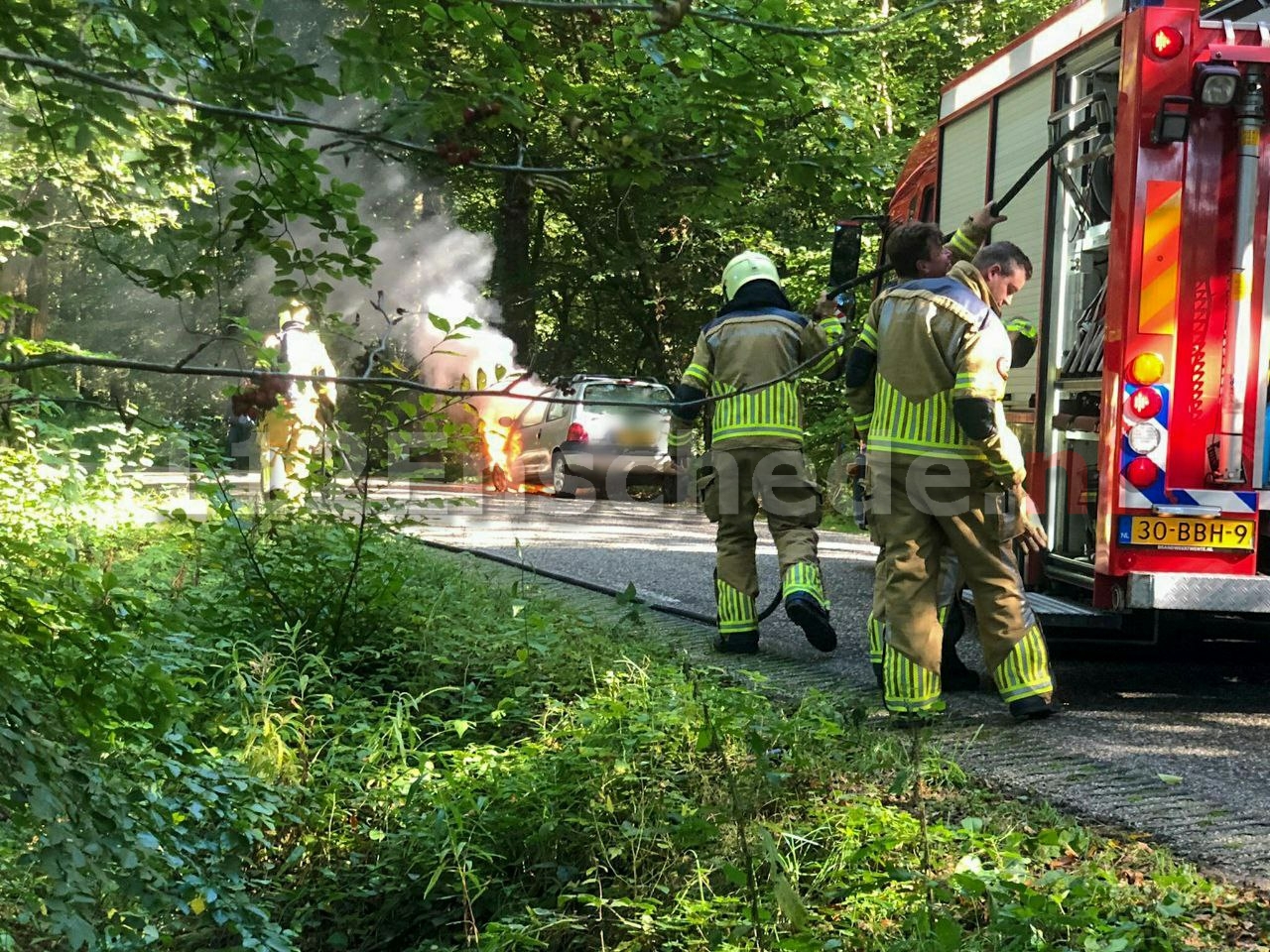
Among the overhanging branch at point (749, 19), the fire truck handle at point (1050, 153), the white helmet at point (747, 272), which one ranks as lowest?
the overhanging branch at point (749, 19)

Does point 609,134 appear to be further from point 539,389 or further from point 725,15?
point 539,389

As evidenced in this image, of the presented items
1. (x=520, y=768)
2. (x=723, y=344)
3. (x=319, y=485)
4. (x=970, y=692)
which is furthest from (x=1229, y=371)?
(x=319, y=485)

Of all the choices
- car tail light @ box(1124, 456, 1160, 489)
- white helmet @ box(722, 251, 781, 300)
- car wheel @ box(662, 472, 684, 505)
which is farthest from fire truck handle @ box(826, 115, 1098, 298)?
car wheel @ box(662, 472, 684, 505)

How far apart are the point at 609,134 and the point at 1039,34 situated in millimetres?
4605

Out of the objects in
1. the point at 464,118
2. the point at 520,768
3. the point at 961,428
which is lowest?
the point at 520,768

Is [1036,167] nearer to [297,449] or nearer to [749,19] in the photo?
[297,449]

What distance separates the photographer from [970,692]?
267 inches

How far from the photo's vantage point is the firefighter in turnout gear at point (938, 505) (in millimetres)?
5805

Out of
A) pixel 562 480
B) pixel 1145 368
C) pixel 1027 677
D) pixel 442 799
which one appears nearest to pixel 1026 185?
pixel 1145 368

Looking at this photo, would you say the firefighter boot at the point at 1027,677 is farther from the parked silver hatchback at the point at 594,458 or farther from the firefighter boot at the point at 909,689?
the parked silver hatchback at the point at 594,458

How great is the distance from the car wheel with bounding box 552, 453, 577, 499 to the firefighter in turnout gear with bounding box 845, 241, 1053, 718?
15.4 metres

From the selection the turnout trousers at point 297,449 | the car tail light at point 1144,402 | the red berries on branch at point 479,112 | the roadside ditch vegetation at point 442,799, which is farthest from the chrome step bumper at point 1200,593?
the red berries on branch at point 479,112

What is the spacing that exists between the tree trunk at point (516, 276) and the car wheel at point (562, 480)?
391cm

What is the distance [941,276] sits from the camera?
6055 mm
